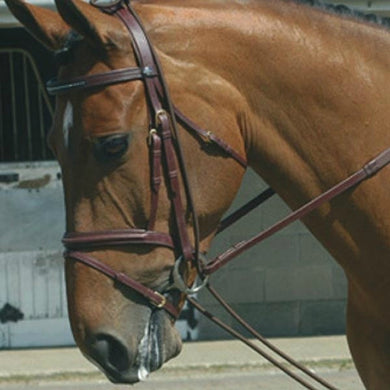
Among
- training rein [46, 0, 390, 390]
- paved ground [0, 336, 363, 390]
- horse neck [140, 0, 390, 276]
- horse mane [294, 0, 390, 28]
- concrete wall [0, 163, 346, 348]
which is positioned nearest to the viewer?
training rein [46, 0, 390, 390]

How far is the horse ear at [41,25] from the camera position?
2988 mm

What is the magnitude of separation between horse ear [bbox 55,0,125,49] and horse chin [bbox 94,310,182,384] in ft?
2.61

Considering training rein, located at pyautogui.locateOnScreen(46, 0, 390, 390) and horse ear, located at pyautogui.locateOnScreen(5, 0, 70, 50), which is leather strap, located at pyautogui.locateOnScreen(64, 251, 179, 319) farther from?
horse ear, located at pyautogui.locateOnScreen(5, 0, 70, 50)

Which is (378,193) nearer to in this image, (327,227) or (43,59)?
(327,227)

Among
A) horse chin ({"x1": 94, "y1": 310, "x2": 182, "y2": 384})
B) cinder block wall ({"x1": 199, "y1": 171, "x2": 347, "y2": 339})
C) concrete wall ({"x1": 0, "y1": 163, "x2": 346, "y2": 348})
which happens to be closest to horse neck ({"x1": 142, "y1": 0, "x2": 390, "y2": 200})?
horse chin ({"x1": 94, "y1": 310, "x2": 182, "y2": 384})

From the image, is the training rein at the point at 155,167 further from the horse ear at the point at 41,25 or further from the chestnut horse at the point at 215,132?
the horse ear at the point at 41,25

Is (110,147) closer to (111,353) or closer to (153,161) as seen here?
(153,161)

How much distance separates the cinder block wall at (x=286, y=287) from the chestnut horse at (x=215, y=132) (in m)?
5.74

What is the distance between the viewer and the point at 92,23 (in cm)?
284

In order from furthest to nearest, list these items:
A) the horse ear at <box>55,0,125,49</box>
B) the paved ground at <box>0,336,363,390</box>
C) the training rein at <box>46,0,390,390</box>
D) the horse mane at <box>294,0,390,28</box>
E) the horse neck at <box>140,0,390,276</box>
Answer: the paved ground at <box>0,336,363,390</box>, the horse mane at <box>294,0,390,28</box>, the horse neck at <box>140,0,390,276</box>, the training rein at <box>46,0,390,390</box>, the horse ear at <box>55,0,125,49</box>

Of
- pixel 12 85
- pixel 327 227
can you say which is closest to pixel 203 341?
pixel 12 85

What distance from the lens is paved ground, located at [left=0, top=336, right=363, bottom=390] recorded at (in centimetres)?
780

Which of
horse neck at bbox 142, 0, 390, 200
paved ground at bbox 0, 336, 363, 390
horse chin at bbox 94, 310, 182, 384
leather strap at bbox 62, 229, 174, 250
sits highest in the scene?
horse neck at bbox 142, 0, 390, 200

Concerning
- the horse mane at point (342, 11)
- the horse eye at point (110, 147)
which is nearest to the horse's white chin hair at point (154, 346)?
the horse eye at point (110, 147)
